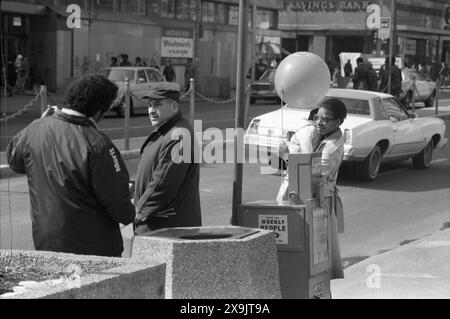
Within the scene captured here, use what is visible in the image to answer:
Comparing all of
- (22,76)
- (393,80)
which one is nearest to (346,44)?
(393,80)

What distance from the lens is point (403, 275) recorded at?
7125mm

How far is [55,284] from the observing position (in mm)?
3256

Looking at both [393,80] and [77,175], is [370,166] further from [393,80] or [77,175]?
[393,80]

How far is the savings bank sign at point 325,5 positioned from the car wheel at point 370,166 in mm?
48233

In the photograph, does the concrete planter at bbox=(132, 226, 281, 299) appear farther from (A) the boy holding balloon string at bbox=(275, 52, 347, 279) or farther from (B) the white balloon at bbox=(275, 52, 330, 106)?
(B) the white balloon at bbox=(275, 52, 330, 106)

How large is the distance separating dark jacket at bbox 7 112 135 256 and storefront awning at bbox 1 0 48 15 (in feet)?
94.2

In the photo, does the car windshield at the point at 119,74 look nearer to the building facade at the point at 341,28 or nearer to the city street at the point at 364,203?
the city street at the point at 364,203

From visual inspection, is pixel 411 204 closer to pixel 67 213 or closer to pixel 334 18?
pixel 67 213

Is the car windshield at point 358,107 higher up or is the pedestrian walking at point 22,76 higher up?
the car windshield at point 358,107

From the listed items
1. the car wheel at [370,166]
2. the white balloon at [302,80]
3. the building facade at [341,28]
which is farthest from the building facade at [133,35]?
the white balloon at [302,80]

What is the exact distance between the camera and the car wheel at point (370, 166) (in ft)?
41.5

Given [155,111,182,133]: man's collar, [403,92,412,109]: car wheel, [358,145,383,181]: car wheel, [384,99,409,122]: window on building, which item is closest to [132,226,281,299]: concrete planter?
[155,111,182,133]: man's collar

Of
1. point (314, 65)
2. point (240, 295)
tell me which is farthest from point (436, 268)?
point (240, 295)
